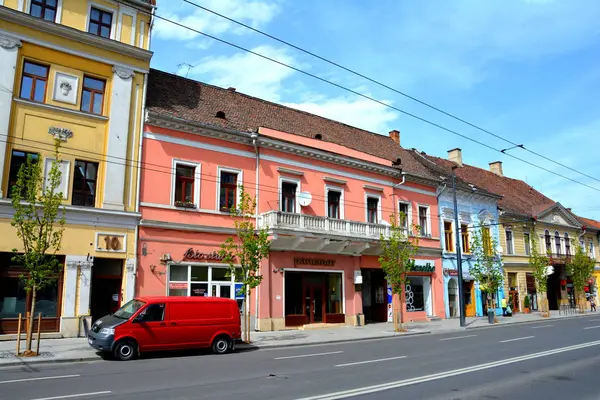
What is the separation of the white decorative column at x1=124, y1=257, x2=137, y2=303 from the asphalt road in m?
4.87

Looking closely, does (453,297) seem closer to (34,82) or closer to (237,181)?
(237,181)

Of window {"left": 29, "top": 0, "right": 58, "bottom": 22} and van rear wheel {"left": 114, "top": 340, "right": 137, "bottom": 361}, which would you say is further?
window {"left": 29, "top": 0, "right": 58, "bottom": 22}

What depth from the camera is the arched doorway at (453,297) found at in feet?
104

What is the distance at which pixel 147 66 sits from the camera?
20234mm

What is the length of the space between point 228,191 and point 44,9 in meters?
10.5

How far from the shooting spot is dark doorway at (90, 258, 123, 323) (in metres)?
18.2

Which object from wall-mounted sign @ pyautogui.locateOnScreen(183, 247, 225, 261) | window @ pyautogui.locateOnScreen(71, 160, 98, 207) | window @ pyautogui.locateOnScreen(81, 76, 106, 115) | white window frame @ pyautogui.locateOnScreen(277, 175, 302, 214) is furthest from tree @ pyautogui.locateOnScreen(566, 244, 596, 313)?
window @ pyautogui.locateOnScreen(81, 76, 106, 115)

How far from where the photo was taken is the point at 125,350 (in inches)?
508

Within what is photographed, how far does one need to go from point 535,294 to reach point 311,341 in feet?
94.8

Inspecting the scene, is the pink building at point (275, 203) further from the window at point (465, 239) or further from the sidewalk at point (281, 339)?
the window at point (465, 239)

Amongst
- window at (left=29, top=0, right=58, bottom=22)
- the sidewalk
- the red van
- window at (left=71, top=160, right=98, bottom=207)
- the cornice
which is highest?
window at (left=29, top=0, right=58, bottom=22)

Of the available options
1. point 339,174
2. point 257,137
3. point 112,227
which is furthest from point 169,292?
point 339,174

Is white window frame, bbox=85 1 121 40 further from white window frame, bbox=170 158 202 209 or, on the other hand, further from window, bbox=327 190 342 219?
window, bbox=327 190 342 219

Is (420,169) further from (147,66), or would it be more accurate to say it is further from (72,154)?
(72,154)
